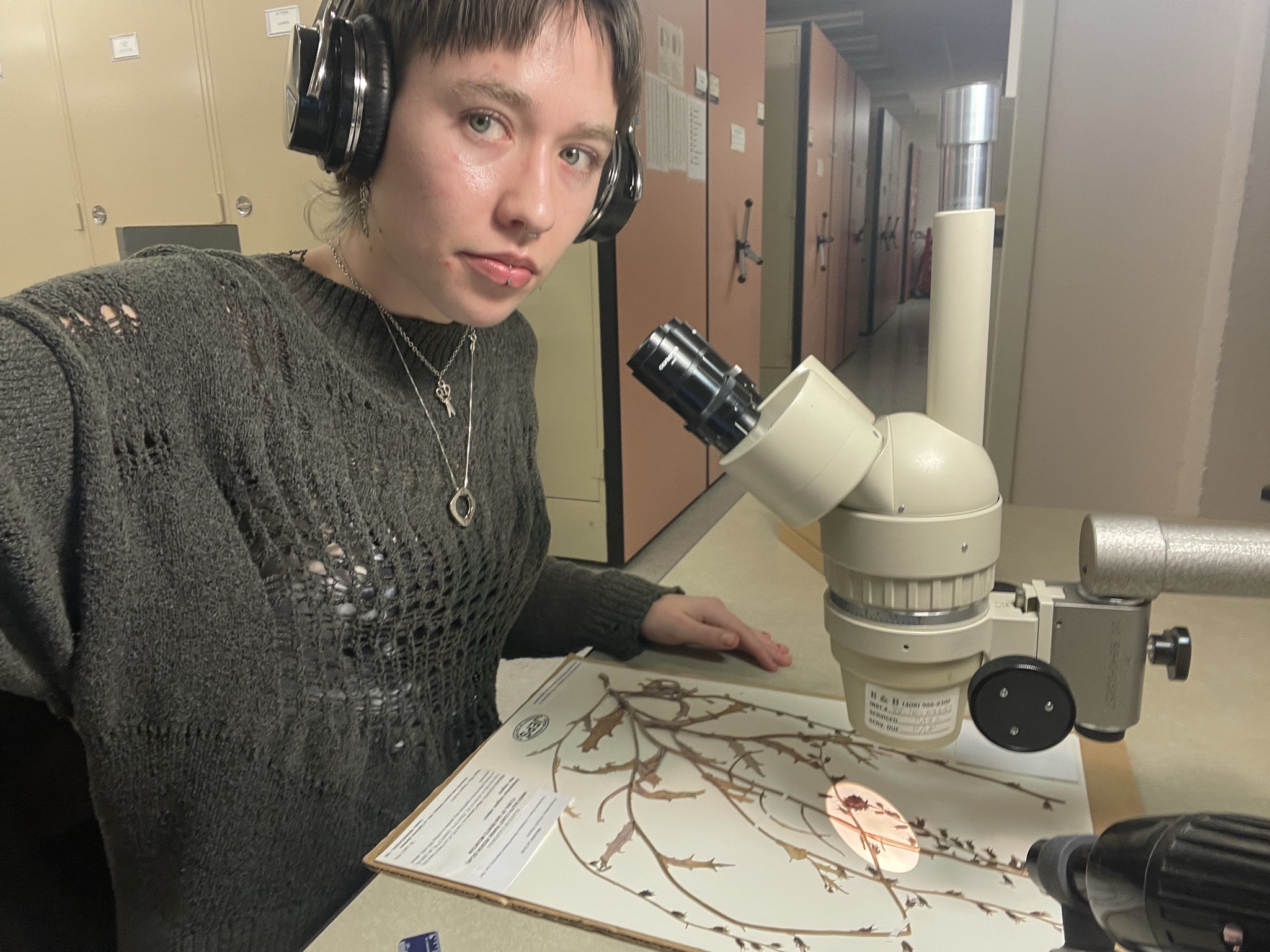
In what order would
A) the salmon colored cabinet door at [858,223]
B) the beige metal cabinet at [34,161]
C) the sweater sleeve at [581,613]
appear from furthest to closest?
the salmon colored cabinet door at [858,223], the beige metal cabinet at [34,161], the sweater sleeve at [581,613]

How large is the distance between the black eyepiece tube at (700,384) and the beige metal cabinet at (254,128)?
6.63ft

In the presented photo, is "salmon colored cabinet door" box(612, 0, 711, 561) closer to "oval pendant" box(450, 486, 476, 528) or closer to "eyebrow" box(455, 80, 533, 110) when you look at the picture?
"oval pendant" box(450, 486, 476, 528)

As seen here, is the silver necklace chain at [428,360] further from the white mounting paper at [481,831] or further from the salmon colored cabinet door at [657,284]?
the salmon colored cabinet door at [657,284]

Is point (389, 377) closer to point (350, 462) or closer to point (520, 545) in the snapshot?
point (350, 462)

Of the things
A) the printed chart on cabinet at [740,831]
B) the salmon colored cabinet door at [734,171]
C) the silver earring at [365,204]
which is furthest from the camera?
the salmon colored cabinet door at [734,171]

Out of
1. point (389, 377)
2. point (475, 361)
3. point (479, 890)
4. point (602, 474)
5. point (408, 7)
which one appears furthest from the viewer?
point (602, 474)

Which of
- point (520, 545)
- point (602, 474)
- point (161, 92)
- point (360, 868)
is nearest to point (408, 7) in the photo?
point (520, 545)

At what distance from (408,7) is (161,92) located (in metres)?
2.32

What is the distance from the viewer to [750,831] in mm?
506

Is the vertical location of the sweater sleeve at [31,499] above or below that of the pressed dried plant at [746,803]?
above

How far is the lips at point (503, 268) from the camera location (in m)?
0.58

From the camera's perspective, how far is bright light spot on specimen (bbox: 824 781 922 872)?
48cm

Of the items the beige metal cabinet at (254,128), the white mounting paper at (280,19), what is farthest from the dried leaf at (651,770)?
the white mounting paper at (280,19)

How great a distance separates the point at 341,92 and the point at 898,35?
17.9 ft
